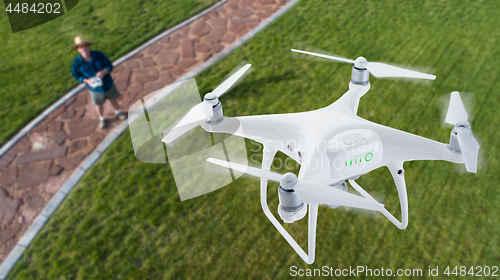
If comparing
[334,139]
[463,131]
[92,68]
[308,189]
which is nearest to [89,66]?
[92,68]

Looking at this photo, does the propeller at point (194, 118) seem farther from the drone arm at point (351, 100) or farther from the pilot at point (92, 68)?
the pilot at point (92, 68)

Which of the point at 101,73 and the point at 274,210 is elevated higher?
the point at 101,73

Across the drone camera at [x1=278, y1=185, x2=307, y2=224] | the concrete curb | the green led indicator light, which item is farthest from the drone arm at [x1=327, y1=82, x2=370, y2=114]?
the concrete curb

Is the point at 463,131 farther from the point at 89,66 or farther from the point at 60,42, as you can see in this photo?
the point at 60,42

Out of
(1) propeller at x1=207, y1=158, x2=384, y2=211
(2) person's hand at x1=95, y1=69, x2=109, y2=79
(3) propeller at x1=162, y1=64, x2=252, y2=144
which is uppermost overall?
(3) propeller at x1=162, y1=64, x2=252, y2=144

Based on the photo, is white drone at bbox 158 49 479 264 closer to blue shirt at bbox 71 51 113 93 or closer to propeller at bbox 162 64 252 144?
propeller at bbox 162 64 252 144

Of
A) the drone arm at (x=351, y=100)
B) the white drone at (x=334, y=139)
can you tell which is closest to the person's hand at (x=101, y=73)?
the white drone at (x=334, y=139)

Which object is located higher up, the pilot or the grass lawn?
the pilot
